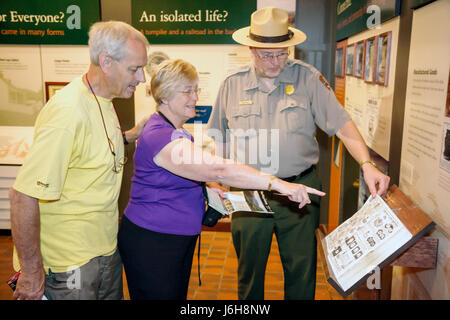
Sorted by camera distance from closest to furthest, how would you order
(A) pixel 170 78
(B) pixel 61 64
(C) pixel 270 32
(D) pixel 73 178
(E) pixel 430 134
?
(D) pixel 73 178 → (E) pixel 430 134 → (A) pixel 170 78 → (C) pixel 270 32 → (B) pixel 61 64

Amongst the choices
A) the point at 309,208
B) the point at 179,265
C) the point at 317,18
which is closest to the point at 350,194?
the point at 309,208

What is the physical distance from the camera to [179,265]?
196 centimetres

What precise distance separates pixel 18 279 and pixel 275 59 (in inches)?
71.1

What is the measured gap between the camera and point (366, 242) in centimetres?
156

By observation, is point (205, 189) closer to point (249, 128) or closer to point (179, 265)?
point (179, 265)

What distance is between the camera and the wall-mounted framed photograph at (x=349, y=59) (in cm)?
337

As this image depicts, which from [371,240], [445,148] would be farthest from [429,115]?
[371,240]

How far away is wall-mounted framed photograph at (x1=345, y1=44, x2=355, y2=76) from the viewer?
3369mm

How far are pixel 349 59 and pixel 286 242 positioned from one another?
1.79 meters

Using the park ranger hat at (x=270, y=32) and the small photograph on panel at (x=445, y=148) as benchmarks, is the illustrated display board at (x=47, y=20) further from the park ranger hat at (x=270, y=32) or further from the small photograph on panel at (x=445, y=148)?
the small photograph on panel at (x=445, y=148)

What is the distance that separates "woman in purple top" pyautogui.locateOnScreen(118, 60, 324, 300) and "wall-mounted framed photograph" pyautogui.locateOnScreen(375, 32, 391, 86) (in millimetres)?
1095

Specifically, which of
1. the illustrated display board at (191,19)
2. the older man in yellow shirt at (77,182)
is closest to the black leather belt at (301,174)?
the older man in yellow shirt at (77,182)

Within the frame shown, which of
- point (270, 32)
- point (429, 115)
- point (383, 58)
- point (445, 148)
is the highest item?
point (270, 32)

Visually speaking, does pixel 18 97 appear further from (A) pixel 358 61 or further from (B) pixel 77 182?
(A) pixel 358 61
